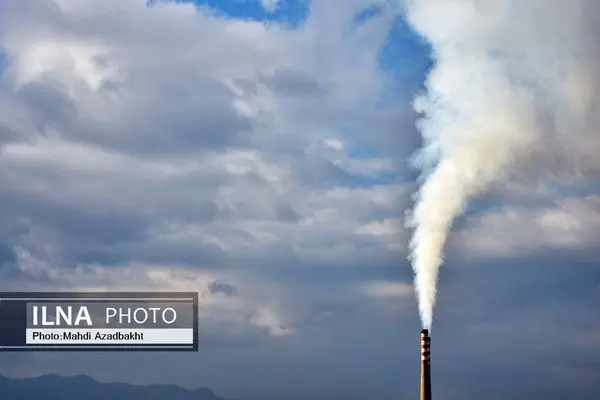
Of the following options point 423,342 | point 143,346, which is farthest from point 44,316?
point 423,342

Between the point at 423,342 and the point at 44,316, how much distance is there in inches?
1110

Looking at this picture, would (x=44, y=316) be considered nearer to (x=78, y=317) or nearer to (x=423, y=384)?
(x=78, y=317)

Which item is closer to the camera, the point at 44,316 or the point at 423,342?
the point at 423,342

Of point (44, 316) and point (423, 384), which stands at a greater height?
point (44, 316)

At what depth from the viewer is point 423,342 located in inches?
2822

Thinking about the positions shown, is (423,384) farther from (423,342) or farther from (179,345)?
(179,345)

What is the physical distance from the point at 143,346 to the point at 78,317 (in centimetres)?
622

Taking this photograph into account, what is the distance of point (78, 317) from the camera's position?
78125 mm

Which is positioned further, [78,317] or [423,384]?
[78,317]

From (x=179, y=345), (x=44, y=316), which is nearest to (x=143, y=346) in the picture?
(x=179, y=345)

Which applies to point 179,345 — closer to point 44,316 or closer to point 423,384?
point 44,316

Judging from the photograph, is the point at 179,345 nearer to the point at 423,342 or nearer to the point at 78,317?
the point at 78,317

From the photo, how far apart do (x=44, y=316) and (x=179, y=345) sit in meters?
10.5

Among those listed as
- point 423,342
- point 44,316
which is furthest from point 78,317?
point 423,342
